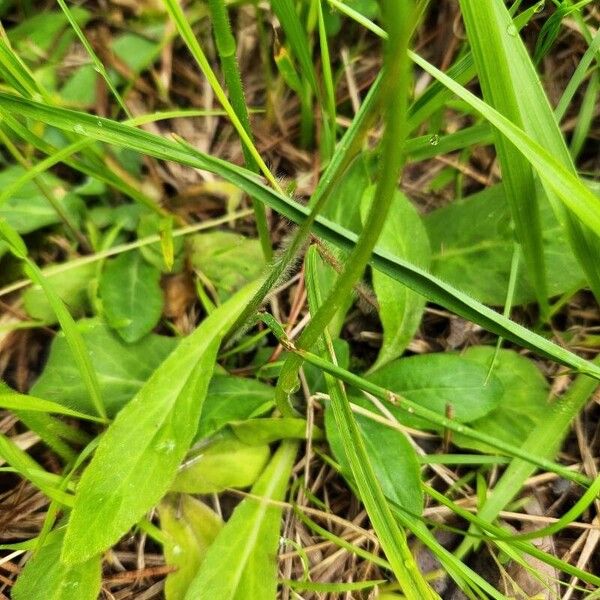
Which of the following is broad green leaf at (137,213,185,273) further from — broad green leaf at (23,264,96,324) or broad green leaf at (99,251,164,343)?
broad green leaf at (23,264,96,324)

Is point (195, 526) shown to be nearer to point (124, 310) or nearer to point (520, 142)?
point (124, 310)

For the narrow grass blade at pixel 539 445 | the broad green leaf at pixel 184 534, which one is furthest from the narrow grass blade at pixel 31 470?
the narrow grass blade at pixel 539 445

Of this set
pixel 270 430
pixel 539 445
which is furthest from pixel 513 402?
pixel 270 430

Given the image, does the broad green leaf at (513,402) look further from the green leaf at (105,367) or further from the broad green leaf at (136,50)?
the broad green leaf at (136,50)

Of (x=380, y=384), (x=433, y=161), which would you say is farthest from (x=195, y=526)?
(x=433, y=161)

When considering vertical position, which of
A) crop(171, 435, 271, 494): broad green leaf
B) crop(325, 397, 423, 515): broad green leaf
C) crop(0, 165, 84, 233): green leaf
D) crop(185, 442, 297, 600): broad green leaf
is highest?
crop(0, 165, 84, 233): green leaf

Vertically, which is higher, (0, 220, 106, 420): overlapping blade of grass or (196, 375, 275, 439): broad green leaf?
(0, 220, 106, 420): overlapping blade of grass

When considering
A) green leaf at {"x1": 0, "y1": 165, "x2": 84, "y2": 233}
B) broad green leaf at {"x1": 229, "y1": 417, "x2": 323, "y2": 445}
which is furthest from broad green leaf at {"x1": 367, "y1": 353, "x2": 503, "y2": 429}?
green leaf at {"x1": 0, "y1": 165, "x2": 84, "y2": 233}
